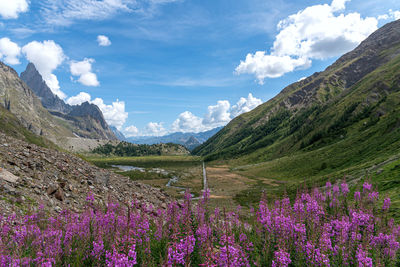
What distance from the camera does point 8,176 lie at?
55.4ft

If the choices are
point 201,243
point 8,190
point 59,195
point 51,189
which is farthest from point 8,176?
point 201,243

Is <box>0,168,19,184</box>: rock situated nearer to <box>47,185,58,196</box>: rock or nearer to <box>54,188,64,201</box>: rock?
<box>47,185,58,196</box>: rock

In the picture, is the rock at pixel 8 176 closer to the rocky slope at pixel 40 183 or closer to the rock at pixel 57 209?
the rocky slope at pixel 40 183

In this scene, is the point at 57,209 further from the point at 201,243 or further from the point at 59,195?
the point at 201,243

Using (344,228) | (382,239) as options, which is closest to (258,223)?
(344,228)

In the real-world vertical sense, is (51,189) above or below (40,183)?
below

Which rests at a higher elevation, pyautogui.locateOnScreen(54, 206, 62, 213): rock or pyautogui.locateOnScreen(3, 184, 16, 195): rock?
pyautogui.locateOnScreen(3, 184, 16, 195): rock

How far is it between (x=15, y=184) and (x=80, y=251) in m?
13.6

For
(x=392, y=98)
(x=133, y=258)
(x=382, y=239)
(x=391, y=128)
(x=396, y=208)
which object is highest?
(x=392, y=98)

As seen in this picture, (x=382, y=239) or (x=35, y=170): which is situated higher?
(x=35, y=170)

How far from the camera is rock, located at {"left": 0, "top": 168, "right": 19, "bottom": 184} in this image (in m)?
16.4

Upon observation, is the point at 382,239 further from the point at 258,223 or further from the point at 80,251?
the point at 80,251

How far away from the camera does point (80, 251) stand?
7371 millimetres

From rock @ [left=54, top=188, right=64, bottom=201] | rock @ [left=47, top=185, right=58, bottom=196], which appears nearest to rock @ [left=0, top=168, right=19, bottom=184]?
rock @ [left=47, top=185, right=58, bottom=196]
